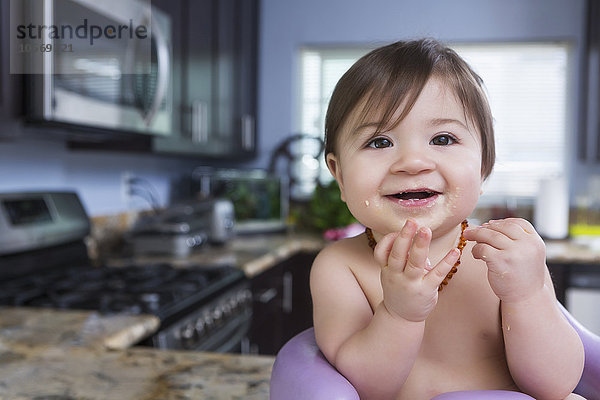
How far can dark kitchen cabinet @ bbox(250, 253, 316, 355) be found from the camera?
223 centimetres

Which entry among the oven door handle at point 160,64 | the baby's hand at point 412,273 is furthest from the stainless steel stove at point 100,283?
the baby's hand at point 412,273

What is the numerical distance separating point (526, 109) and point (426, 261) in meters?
3.26

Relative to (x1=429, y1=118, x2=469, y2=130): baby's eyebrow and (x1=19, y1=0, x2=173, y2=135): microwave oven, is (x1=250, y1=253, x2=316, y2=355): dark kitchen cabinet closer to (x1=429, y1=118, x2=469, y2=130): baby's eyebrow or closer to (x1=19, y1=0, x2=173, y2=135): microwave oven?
(x1=19, y1=0, x2=173, y2=135): microwave oven

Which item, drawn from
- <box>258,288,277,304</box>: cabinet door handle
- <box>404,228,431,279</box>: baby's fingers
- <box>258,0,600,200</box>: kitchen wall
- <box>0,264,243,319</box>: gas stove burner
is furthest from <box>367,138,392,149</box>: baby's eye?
<box>258,0,600,200</box>: kitchen wall

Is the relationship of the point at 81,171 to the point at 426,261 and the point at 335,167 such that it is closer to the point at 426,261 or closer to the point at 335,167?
the point at 335,167

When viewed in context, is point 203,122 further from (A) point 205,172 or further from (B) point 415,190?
(B) point 415,190

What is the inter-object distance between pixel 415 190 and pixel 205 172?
8.89 feet

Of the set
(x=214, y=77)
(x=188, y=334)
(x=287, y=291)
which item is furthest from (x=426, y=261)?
(x=214, y=77)

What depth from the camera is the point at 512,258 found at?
470 mm

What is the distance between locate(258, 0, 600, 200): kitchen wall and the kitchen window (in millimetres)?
63

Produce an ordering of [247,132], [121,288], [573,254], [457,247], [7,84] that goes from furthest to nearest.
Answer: [247,132] < [573,254] < [121,288] < [7,84] < [457,247]

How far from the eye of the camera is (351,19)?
358 cm

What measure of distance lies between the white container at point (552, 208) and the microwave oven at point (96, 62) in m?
2.05

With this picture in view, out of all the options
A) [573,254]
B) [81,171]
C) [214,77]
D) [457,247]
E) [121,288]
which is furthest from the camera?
[214,77]
